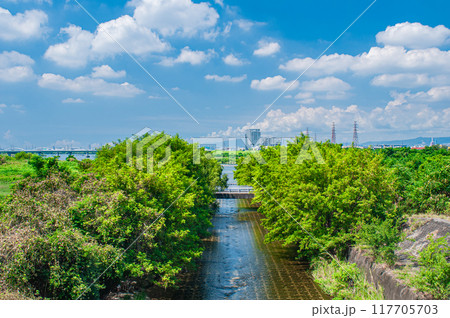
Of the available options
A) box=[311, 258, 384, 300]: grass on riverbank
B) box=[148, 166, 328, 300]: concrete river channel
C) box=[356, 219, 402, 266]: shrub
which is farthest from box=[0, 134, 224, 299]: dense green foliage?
box=[356, 219, 402, 266]: shrub

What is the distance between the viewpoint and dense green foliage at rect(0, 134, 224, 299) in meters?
13.9

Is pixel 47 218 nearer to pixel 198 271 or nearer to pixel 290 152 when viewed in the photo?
pixel 198 271

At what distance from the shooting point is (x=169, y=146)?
110 feet

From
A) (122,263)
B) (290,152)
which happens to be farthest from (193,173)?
(122,263)

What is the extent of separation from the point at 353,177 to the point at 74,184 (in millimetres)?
18063

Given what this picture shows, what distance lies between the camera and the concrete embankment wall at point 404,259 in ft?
52.5

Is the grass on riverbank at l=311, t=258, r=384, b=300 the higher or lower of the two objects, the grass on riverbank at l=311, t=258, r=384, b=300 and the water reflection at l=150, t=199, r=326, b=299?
the higher

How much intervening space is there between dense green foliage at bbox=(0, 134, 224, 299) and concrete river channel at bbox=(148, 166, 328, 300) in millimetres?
3659

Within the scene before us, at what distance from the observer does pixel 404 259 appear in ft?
65.4

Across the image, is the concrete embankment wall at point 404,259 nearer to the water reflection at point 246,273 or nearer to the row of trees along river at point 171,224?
the row of trees along river at point 171,224

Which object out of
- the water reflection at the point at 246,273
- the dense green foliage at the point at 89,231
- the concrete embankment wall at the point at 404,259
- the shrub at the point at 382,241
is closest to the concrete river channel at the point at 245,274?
the water reflection at the point at 246,273

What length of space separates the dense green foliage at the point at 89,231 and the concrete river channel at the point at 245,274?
3659 mm

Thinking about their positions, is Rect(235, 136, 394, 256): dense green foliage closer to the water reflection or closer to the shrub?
the shrub

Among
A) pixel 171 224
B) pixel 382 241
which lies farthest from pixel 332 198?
pixel 171 224
